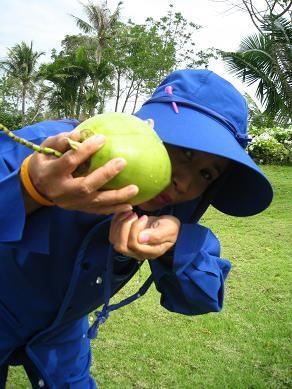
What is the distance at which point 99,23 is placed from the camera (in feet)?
98.7

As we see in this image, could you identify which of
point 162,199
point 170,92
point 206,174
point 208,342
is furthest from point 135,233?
point 208,342

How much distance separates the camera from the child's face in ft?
5.34

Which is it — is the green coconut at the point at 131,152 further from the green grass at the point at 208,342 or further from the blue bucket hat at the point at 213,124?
the green grass at the point at 208,342

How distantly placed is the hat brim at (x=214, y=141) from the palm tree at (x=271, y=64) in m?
9.32

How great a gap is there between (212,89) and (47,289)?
39.5 inches

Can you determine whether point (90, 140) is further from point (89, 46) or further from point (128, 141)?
point (89, 46)

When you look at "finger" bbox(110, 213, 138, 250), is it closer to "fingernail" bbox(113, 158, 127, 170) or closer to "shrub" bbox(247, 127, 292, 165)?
"fingernail" bbox(113, 158, 127, 170)

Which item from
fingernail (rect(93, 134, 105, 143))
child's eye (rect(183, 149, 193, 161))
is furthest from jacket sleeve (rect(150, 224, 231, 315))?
fingernail (rect(93, 134, 105, 143))

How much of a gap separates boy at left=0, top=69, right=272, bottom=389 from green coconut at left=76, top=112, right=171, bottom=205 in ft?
0.23

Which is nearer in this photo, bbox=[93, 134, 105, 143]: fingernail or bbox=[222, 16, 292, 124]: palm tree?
bbox=[93, 134, 105, 143]: fingernail

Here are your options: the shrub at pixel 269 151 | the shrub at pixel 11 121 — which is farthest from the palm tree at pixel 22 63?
the shrub at pixel 269 151

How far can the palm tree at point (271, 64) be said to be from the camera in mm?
10508

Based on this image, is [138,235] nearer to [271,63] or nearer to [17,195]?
[17,195]

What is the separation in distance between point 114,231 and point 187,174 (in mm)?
446
